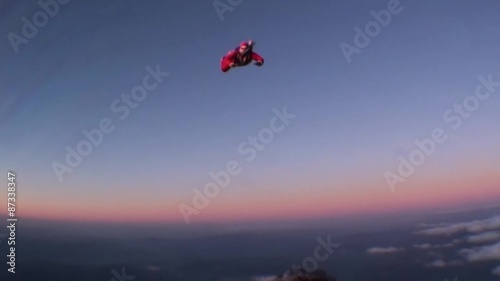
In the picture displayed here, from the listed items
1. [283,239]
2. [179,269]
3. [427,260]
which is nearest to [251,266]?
[179,269]

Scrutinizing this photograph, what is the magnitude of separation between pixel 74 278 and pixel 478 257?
59.2 metres

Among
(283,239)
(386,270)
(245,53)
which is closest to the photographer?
(245,53)

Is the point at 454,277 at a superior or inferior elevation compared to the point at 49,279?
inferior

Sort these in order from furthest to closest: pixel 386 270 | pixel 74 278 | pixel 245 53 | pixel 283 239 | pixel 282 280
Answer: pixel 283 239, pixel 386 270, pixel 74 278, pixel 282 280, pixel 245 53

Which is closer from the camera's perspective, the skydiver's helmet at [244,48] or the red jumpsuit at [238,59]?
the skydiver's helmet at [244,48]

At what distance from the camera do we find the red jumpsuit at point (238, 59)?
11.1 metres

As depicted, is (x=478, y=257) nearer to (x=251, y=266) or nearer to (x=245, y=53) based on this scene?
(x=251, y=266)

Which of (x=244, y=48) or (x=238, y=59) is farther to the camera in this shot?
(x=238, y=59)

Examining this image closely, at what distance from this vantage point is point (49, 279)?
28.9 metres

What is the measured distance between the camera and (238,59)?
11258 millimetres

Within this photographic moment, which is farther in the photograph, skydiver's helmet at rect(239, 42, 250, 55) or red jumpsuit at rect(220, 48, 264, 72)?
red jumpsuit at rect(220, 48, 264, 72)

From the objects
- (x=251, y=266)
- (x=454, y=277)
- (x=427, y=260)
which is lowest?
Answer: (x=454, y=277)

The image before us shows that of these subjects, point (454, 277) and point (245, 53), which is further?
point (454, 277)

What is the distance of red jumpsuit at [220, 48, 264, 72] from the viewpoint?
11.1m
